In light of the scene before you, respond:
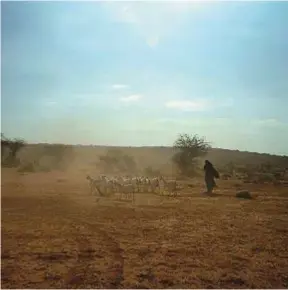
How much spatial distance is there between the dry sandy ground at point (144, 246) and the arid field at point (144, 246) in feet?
0.06

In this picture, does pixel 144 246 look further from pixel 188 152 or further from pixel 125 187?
pixel 188 152

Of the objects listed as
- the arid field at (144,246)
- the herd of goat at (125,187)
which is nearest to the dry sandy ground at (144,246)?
the arid field at (144,246)

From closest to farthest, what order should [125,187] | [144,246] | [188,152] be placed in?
[144,246] → [125,187] → [188,152]

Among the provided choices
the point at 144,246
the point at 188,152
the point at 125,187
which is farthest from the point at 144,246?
the point at 188,152

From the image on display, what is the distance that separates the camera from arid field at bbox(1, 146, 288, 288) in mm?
8102

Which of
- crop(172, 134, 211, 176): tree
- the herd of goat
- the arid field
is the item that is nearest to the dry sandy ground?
the arid field

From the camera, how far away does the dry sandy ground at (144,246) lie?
26.6 ft

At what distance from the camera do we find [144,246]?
10.5 meters

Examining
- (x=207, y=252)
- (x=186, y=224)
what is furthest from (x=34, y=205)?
(x=207, y=252)

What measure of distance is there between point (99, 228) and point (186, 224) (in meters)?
2.81

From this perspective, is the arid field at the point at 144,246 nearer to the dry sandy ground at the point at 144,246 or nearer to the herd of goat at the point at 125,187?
the dry sandy ground at the point at 144,246

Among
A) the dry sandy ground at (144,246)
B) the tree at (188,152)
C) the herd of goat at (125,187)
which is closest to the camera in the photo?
the dry sandy ground at (144,246)

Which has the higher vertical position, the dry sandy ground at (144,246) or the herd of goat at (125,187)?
the herd of goat at (125,187)

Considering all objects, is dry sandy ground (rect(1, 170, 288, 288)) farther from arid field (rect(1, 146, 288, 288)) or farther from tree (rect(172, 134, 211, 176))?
tree (rect(172, 134, 211, 176))
